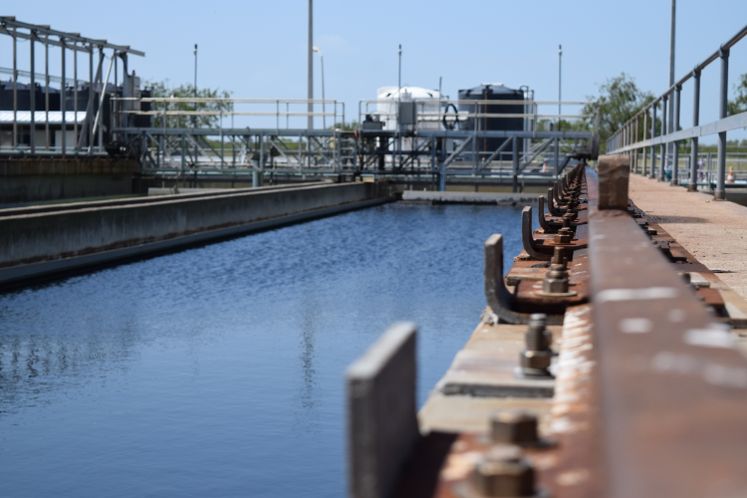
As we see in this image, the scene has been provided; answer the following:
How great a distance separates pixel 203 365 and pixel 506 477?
952cm

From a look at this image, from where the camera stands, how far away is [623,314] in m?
2.96

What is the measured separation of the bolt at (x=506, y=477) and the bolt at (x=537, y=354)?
6.97 ft

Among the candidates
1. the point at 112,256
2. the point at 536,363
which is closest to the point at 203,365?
the point at 536,363

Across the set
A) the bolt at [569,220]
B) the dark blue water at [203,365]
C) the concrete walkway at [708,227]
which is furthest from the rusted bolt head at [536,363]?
the bolt at [569,220]

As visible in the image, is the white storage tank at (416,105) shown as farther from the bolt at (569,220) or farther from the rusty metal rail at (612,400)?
the rusty metal rail at (612,400)

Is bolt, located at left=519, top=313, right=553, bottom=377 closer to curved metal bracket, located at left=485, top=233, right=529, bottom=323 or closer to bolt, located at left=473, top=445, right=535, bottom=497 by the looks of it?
curved metal bracket, located at left=485, top=233, right=529, bottom=323

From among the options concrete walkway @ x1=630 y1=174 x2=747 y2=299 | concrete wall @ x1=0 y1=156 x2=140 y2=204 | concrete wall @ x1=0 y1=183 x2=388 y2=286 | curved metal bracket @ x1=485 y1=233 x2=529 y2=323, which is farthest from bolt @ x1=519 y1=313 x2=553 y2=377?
concrete wall @ x1=0 y1=156 x2=140 y2=204

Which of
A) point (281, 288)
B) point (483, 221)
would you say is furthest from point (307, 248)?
point (483, 221)

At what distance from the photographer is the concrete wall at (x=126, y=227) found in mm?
19016

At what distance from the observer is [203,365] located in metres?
11.8

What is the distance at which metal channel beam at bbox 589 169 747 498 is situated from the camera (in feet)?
5.68

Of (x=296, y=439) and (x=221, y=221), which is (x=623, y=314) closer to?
(x=296, y=439)

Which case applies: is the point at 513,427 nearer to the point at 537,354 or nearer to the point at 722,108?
the point at 537,354

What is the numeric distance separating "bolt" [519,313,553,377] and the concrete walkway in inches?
113
